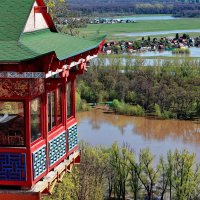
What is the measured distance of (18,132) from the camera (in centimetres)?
419

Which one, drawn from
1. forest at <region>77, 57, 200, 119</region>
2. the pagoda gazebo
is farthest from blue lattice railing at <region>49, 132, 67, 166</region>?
forest at <region>77, 57, 200, 119</region>

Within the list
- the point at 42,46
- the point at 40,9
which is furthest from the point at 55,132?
the point at 40,9

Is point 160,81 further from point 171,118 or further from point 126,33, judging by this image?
point 126,33

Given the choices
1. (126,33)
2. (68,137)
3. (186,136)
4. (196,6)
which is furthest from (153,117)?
(196,6)

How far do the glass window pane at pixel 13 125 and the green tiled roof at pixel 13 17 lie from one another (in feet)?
1.67

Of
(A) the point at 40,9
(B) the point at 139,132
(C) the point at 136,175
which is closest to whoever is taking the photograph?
(A) the point at 40,9

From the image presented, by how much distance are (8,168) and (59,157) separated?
0.71m

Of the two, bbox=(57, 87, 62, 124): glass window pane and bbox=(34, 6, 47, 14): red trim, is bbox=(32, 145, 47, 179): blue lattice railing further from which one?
bbox=(34, 6, 47, 14): red trim

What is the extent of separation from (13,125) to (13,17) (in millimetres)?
840

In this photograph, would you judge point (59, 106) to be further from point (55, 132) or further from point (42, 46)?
point (42, 46)

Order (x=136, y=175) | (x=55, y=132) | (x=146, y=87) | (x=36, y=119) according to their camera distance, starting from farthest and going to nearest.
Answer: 1. (x=146, y=87)
2. (x=136, y=175)
3. (x=55, y=132)
4. (x=36, y=119)

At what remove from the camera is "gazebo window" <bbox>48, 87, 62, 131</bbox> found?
4.69 m

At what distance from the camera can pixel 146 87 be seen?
2914 cm

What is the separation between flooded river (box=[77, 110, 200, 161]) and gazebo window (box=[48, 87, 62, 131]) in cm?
1370
